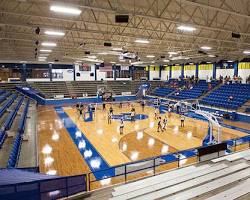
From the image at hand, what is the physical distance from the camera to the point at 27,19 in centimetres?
1272

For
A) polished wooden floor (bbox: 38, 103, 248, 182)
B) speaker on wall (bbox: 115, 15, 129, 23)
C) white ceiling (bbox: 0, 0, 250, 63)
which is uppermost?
white ceiling (bbox: 0, 0, 250, 63)

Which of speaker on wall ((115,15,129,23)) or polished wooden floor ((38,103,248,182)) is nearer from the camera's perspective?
speaker on wall ((115,15,129,23))

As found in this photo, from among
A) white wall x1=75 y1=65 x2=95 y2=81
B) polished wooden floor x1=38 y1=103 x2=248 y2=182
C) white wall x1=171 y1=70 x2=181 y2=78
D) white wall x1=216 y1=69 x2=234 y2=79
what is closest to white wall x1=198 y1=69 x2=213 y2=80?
white wall x1=216 y1=69 x2=234 y2=79

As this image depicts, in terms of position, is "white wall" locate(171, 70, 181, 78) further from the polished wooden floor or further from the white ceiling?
the white ceiling

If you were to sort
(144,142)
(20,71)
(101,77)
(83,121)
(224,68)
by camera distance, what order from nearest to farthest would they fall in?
(144,142) < (83,121) < (224,68) < (20,71) < (101,77)

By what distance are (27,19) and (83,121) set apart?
10757 millimetres

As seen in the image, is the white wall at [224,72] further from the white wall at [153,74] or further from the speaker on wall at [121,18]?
the speaker on wall at [121,18]

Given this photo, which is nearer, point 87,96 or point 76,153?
point 76,153

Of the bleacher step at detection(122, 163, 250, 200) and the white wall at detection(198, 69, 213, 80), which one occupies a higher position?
the white wall at detection(198, 69, 213, 80)

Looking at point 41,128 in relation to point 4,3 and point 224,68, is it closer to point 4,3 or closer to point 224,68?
point 4,3

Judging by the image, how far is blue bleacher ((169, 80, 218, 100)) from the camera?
99.0ft

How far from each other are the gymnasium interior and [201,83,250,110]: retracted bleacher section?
0.12 metres

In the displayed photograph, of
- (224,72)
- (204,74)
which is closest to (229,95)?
(224,72)

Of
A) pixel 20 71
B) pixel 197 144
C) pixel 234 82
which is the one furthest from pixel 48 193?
pixel 20 71
